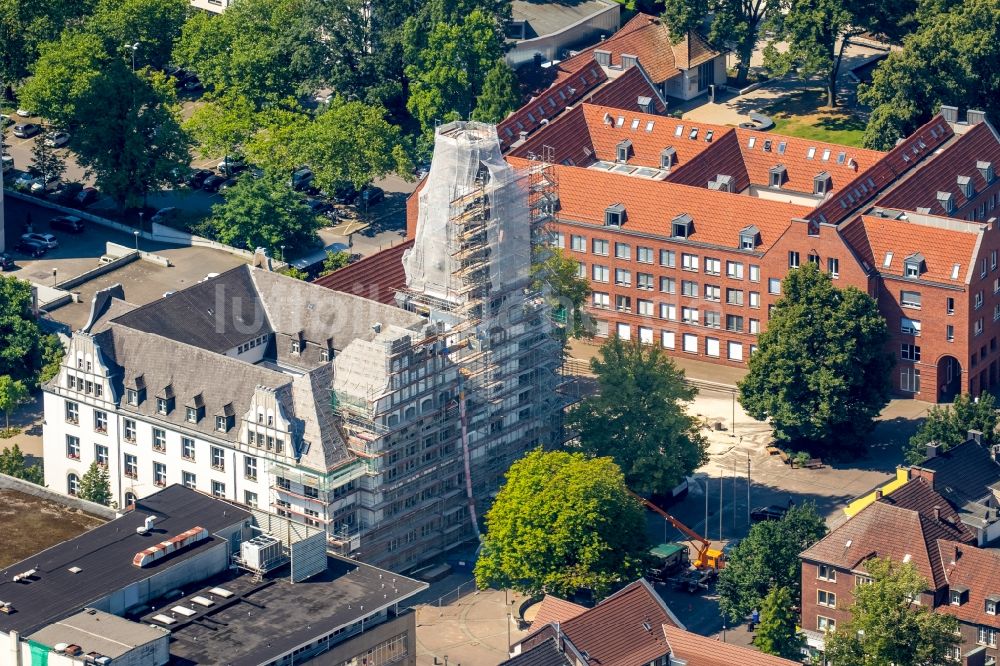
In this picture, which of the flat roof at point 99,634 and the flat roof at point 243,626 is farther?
the flat roof at point 243,626

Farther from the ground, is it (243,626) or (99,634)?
(99,634)

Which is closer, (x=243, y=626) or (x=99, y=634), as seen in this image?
(x=99, y=634)

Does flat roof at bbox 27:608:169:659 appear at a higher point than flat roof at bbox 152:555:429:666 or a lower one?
higher

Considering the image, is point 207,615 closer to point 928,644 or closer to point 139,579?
point 139,579

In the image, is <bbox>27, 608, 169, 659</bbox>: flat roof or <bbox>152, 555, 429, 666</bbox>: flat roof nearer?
<bbox>27, 608, 169, 659</bbox>: flat roof

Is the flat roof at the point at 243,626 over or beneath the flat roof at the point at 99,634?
beneath

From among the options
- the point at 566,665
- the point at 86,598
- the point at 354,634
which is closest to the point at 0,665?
the point at 86,598
